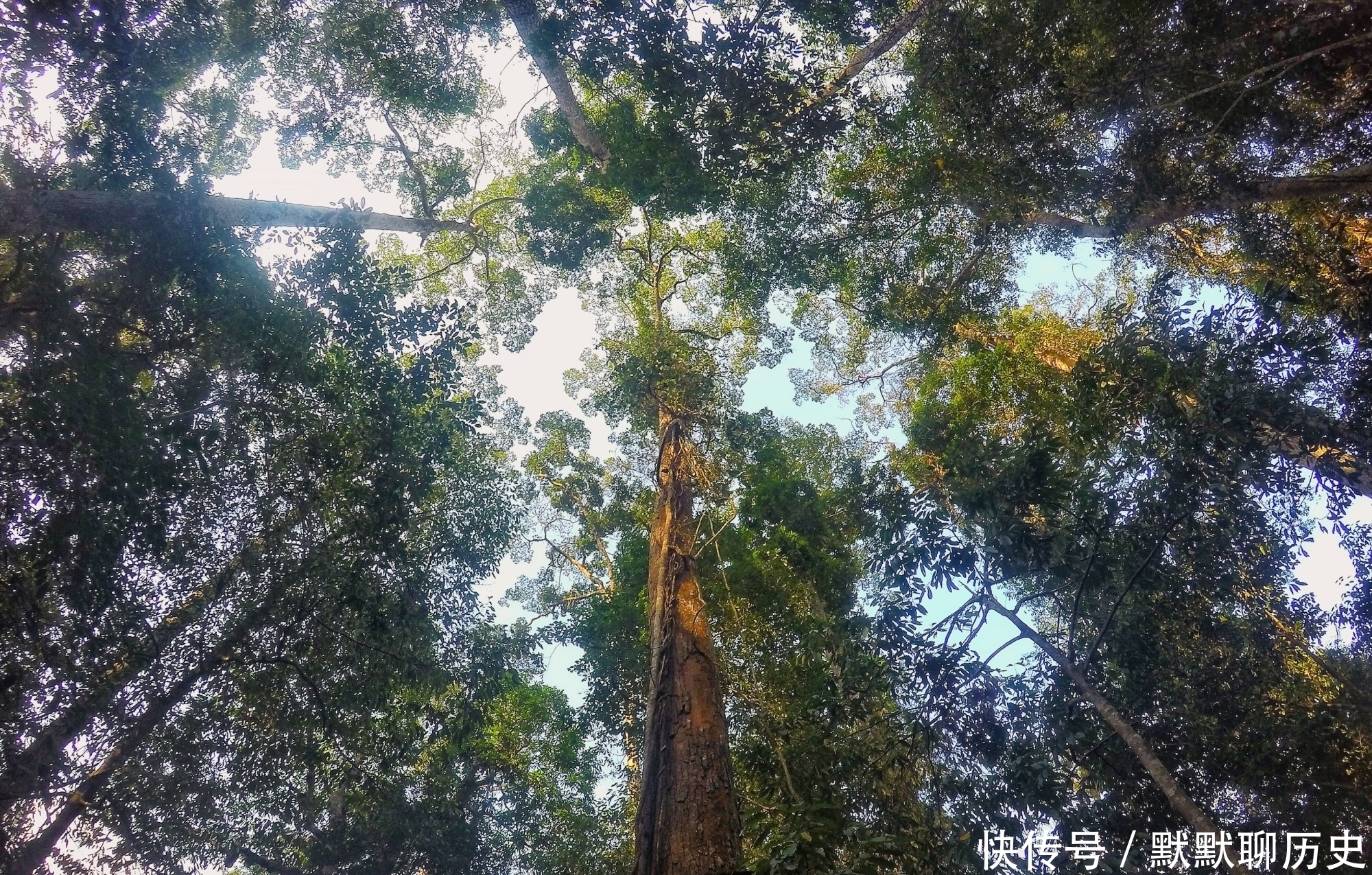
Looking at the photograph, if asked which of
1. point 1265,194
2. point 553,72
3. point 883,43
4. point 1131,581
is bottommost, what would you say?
point 1131,581

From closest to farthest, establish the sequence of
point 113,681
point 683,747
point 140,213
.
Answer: point 683,747 < point 113,681 < point 140,213

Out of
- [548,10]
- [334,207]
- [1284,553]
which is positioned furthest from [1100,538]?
[334,207]

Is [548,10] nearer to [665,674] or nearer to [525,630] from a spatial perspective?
[665,674]

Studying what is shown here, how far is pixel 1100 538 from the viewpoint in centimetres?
603

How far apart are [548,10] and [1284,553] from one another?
1134cm

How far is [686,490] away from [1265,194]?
25.5 feet

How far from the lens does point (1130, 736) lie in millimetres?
5531

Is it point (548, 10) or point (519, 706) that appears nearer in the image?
point (548, 10)

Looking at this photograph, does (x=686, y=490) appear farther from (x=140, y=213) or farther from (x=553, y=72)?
(x=140, y=213)

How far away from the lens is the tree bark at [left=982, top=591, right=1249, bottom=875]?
489cm

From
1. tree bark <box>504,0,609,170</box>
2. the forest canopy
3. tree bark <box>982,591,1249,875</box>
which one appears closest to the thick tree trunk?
the forest canopy

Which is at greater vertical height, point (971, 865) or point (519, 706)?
point (519, 706)

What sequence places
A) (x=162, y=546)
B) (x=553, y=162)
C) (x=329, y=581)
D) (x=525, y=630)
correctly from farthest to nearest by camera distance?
(x=525, y=630)
(x=553, y=162)
(x=329, y=581)
(x=162, y=546)

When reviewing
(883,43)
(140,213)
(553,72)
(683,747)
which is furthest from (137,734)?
(883,43)
